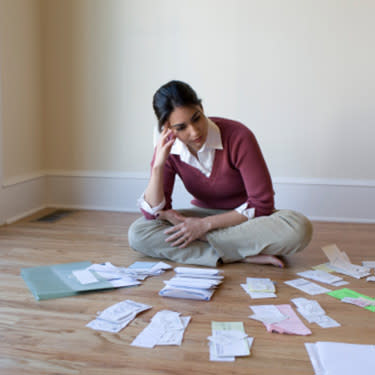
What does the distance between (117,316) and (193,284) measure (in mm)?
383

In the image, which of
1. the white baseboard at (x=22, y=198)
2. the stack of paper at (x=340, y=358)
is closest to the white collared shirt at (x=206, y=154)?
the stack of paper at (x=340, y=358)

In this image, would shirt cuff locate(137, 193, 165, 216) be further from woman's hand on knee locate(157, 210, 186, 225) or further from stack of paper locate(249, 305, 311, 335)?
stack of paper locate(249, 305, 311, 335)

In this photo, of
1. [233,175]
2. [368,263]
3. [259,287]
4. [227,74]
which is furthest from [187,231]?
[227,74]

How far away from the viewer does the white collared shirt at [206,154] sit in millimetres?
2219

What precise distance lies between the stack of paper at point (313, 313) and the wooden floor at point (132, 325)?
35mm

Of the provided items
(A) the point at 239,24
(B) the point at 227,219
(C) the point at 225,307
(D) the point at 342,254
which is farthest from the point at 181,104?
(A) the point at 239,24

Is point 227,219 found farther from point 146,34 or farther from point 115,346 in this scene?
point 146,34

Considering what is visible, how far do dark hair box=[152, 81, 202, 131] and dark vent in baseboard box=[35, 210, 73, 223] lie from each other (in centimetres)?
165

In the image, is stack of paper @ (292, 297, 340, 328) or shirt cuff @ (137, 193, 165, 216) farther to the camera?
shirt cuff @ (137, 193, 165, 216)

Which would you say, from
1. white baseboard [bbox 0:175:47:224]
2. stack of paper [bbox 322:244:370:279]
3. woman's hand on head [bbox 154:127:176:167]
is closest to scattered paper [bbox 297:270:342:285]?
stack of paper [bbox 322:244:370:279]

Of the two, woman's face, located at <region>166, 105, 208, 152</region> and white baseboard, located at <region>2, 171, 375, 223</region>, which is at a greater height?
woman's face, located at <region>166, 105, 208, 152</region>

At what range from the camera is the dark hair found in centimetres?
196

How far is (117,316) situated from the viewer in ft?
5.55

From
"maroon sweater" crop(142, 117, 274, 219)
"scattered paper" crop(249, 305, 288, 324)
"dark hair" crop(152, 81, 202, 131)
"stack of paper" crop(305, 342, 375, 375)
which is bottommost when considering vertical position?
"scattered paper" crop(249, 305, 288, 324)
